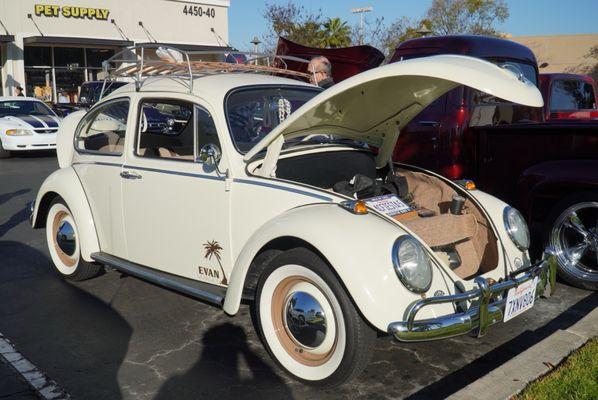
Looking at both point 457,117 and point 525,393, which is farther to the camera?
point 457,117

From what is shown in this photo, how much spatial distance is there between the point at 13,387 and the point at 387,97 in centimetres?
289

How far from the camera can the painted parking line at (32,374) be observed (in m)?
3.45

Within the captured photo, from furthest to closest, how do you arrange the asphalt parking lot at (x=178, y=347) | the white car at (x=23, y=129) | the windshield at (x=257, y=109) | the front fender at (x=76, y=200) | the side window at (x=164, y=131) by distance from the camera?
the white car at (x=23, y=129)
the front fender at (x=76, y=200)
the side window at (x=164, y=131)
the windshield at (x=257, y=109)
the asphalt parking lot at (x=178, y=347)

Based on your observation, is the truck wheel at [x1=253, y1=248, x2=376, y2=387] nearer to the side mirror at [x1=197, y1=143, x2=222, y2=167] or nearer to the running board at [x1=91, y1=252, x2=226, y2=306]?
the running board at [x1=91, y1=252, x2=226, y2=306]

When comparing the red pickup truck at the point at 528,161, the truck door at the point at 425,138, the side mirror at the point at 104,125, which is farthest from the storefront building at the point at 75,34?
the side mirror at the point at 104,125

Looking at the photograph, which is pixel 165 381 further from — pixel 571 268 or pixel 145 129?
pixel 571 268

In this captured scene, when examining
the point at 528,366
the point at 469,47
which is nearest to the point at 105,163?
the point at 528,366

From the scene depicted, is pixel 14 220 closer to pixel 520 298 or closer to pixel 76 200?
pixel 76 200

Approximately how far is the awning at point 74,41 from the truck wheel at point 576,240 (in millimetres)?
25038

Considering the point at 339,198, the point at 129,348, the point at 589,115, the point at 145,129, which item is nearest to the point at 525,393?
the point at 339,198

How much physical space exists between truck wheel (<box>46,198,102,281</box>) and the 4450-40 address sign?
27.5 meters

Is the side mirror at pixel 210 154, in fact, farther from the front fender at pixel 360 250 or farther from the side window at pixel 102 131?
the side window at pixel 102 131

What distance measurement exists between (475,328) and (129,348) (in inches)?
88.7

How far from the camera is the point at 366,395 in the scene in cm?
340
